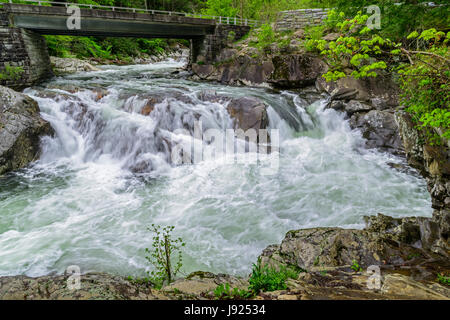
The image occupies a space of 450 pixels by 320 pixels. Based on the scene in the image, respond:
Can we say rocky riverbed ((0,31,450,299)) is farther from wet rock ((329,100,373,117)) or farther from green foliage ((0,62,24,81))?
green foliage ((0,62,24,81))

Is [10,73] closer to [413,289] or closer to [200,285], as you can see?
[200,285]

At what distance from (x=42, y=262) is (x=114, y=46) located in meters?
31.0

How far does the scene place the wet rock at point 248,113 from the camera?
11680 mm

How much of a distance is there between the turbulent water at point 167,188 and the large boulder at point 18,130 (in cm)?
41

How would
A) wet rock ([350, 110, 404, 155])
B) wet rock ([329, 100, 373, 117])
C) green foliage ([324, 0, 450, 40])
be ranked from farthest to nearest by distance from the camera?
wet rock ([329, 100, 373, 117]) < wet rock ([350, 110, 404, 155]) < green foliage ([324, 0, 450, 40])

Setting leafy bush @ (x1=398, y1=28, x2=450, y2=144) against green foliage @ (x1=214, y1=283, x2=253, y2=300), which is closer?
green foliage @ (x1=214, y1=283, x2=253, y2=300)

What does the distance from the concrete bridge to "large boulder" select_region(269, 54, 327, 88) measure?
683cm

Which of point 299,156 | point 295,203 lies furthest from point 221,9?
point 295,203

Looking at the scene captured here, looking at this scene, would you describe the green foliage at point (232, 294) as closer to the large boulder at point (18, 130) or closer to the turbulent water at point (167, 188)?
the turbulent water at point (167, 188)

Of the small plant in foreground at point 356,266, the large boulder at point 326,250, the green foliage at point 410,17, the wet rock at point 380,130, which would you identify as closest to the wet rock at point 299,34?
the green foliage at point 410,17

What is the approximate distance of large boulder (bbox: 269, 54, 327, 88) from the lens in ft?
52.2

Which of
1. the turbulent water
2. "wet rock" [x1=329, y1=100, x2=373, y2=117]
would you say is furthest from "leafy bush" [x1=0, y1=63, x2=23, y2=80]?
"wet rock" [x1=329, y1=100, x2=373, y2=117]
